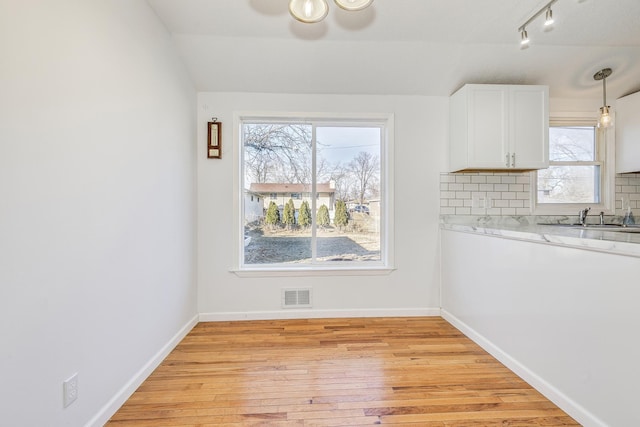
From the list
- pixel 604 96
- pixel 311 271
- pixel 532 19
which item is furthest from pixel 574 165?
pixel 311 271

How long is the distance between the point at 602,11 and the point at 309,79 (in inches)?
90.1

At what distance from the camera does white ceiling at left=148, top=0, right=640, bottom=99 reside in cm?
212

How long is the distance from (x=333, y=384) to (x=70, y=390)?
1.36 m

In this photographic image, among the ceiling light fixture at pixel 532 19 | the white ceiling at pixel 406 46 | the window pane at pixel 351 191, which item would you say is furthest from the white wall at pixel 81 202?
the ceiling light fixture at pixel 532 19

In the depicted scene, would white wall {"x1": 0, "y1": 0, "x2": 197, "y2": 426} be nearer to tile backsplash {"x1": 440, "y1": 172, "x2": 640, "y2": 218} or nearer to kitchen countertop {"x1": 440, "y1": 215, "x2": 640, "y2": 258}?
kitchen countertop {"x1": 440, "y1": 215, "x2": 640, "y2": 258}

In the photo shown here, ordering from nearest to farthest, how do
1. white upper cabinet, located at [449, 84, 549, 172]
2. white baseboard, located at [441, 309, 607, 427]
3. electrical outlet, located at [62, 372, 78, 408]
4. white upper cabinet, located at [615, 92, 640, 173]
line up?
1. electrical outlet, located at [62, 372, 78, 408]
2. white baseboard, located at [441, 309, 607, 427]
3. white upper cabinet, located at [449, 84, 549, 172]
4. white upper cabinet, located at [615, 92, 640, 173]

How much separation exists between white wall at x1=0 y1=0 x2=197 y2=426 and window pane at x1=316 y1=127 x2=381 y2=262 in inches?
59.5

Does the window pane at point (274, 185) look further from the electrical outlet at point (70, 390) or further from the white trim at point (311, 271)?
the electrical outlet at point (70, 390)

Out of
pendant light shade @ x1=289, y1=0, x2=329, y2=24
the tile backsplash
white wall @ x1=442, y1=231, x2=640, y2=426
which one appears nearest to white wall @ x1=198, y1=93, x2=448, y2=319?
the tile backsplash

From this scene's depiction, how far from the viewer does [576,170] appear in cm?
312

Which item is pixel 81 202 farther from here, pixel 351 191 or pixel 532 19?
pixel 532 19

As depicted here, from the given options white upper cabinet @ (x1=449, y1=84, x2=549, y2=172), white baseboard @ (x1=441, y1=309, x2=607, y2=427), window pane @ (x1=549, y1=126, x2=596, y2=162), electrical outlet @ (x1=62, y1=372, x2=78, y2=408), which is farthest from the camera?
window pane @ (x1=549, y1=126, x2=596, y2=162)

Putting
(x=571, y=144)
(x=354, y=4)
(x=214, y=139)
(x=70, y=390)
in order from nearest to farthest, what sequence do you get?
(x=70, y=390)
(x=354, y=4)
(x=214, y=139)
(x=571, y=144)

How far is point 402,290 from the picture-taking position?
299 cm
